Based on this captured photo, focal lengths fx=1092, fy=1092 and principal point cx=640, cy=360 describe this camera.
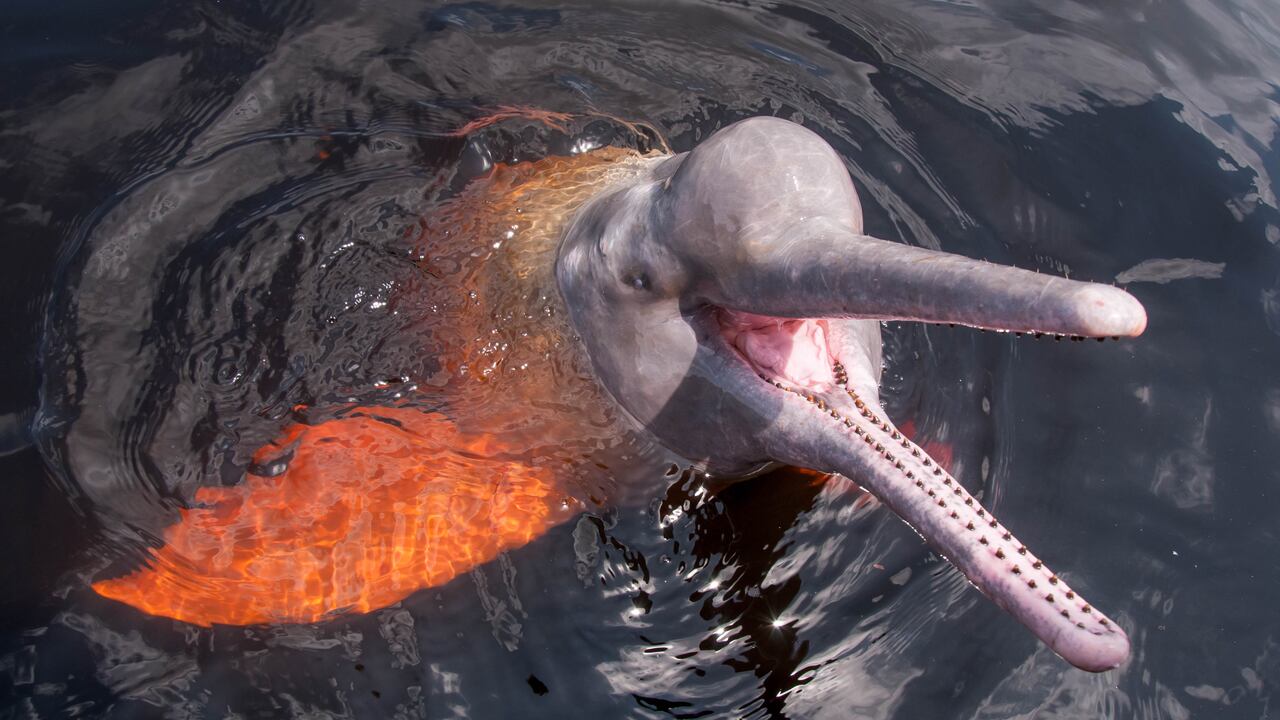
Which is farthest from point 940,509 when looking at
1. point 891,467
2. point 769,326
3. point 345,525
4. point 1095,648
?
point 345,525

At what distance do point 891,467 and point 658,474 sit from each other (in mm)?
1845

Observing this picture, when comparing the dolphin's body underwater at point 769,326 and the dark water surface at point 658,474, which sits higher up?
the dolphin's body underwater at point 769,326

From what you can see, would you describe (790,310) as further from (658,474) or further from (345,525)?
(345,525)

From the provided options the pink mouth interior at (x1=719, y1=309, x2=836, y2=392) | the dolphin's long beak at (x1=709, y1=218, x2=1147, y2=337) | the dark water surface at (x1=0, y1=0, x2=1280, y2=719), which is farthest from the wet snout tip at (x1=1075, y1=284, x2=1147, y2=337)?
the dark water surface at (x1=0, y1=0, x2=1280, y2=719)

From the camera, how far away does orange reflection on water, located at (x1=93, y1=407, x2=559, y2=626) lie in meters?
5.57

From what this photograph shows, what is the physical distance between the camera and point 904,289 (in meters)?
3.94

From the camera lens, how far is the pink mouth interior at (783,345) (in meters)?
5.32

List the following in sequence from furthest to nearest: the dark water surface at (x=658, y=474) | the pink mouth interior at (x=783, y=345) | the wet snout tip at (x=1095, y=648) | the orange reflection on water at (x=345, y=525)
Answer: the orange reflection on water at (x=345, y=525) → the dark water surface at (x=658, y=474) → the pink mouth interior at (x=783, y=345) → the wet snout tip at (x=1095, y=648)

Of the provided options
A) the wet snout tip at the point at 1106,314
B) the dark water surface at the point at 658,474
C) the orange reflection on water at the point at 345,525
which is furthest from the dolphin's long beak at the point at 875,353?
the orange reflection on water at the point at 345,525

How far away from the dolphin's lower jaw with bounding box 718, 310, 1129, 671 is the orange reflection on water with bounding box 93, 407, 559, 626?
151 centimetres

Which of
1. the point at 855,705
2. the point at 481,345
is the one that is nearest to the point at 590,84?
the point at 481,345

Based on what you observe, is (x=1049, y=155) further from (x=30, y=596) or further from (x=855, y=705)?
(x=30, y=596)

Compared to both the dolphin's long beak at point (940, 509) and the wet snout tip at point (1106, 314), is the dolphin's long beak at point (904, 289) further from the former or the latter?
the dolphin's long beak at point (940, 509)

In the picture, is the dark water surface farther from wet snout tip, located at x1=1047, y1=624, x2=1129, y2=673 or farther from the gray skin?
wet snout tip, located at x1=1047, y1=624, x2=1129, y2=673
